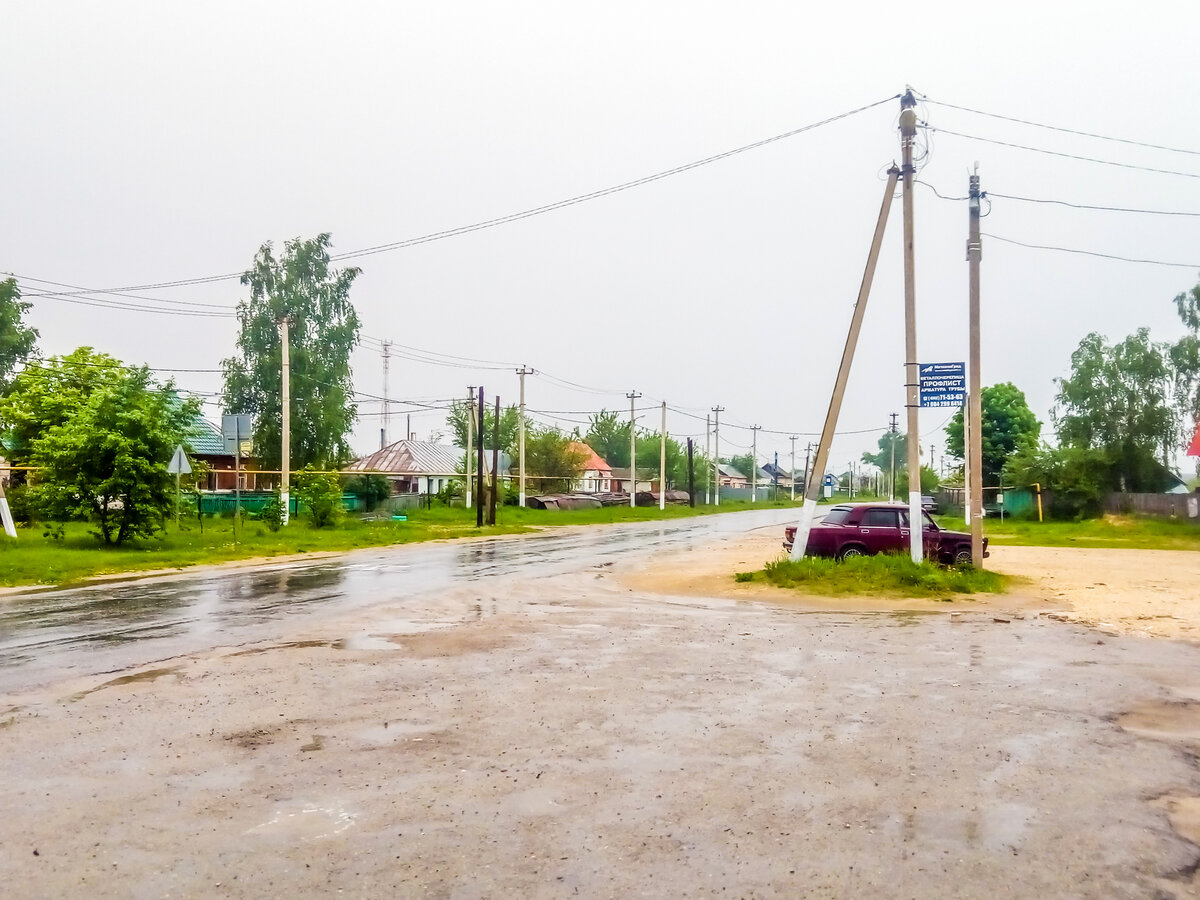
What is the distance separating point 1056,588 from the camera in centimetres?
1741

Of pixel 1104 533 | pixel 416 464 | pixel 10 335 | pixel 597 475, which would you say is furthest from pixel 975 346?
pixel 597 475

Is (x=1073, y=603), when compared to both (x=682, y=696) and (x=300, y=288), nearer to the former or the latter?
(x=682, y=696)

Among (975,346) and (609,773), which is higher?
(975,346)

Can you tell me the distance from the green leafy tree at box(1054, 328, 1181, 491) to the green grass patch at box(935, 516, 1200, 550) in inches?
310

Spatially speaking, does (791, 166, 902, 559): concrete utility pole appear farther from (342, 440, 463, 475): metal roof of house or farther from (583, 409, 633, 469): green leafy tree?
(583, 409, 633, 469): green leafy tree

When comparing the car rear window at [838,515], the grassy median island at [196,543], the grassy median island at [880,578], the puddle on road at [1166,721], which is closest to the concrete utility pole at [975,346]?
the grassy median island at [880,578]

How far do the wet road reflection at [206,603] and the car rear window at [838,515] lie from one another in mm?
5703

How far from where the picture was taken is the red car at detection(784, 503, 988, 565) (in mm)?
19344

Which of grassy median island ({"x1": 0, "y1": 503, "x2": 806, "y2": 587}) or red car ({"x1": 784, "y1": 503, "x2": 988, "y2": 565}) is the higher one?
red car ({"x1": 784, "y1": 503, "x2": 988, "y2": 565})

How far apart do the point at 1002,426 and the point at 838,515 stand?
51516mm

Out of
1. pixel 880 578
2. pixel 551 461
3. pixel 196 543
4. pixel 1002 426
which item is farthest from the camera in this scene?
pixel 551 461

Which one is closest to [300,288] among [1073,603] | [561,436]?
[561,436]

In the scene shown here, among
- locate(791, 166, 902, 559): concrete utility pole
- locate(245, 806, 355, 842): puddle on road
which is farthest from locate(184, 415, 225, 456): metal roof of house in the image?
locate(245, 806, 355, 842): puddle on road

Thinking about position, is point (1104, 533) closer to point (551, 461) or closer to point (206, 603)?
point (206, 603)
